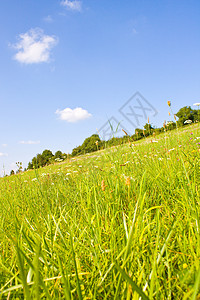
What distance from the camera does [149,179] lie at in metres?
1.86

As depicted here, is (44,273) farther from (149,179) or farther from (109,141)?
(109,141)

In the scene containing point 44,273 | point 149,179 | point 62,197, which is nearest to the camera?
point 44,273

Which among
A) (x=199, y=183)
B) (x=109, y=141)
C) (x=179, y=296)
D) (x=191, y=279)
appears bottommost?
(x=179, y=296)

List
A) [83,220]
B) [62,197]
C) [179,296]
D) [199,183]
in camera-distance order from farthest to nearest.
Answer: [62,197] → [199,183] → [83,220] → [179,296]

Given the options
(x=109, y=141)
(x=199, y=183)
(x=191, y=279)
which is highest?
(x=109, y=141)

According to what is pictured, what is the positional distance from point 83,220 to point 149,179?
73cm

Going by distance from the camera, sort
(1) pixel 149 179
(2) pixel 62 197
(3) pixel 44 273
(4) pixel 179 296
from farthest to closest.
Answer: (2) pixel 62 197 < (1) pixel 149 179 < (3) pixel 44 273 < (4) pixel 179 296

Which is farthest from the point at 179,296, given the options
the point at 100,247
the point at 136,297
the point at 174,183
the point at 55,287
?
the point at 174,183

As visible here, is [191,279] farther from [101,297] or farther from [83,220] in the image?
[83,220]

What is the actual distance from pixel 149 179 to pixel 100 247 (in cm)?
99

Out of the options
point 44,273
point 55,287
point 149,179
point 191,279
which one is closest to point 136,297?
point 191,279

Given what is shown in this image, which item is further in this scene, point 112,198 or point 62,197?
point 62,197

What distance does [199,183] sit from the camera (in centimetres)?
162

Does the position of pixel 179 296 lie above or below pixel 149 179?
below
